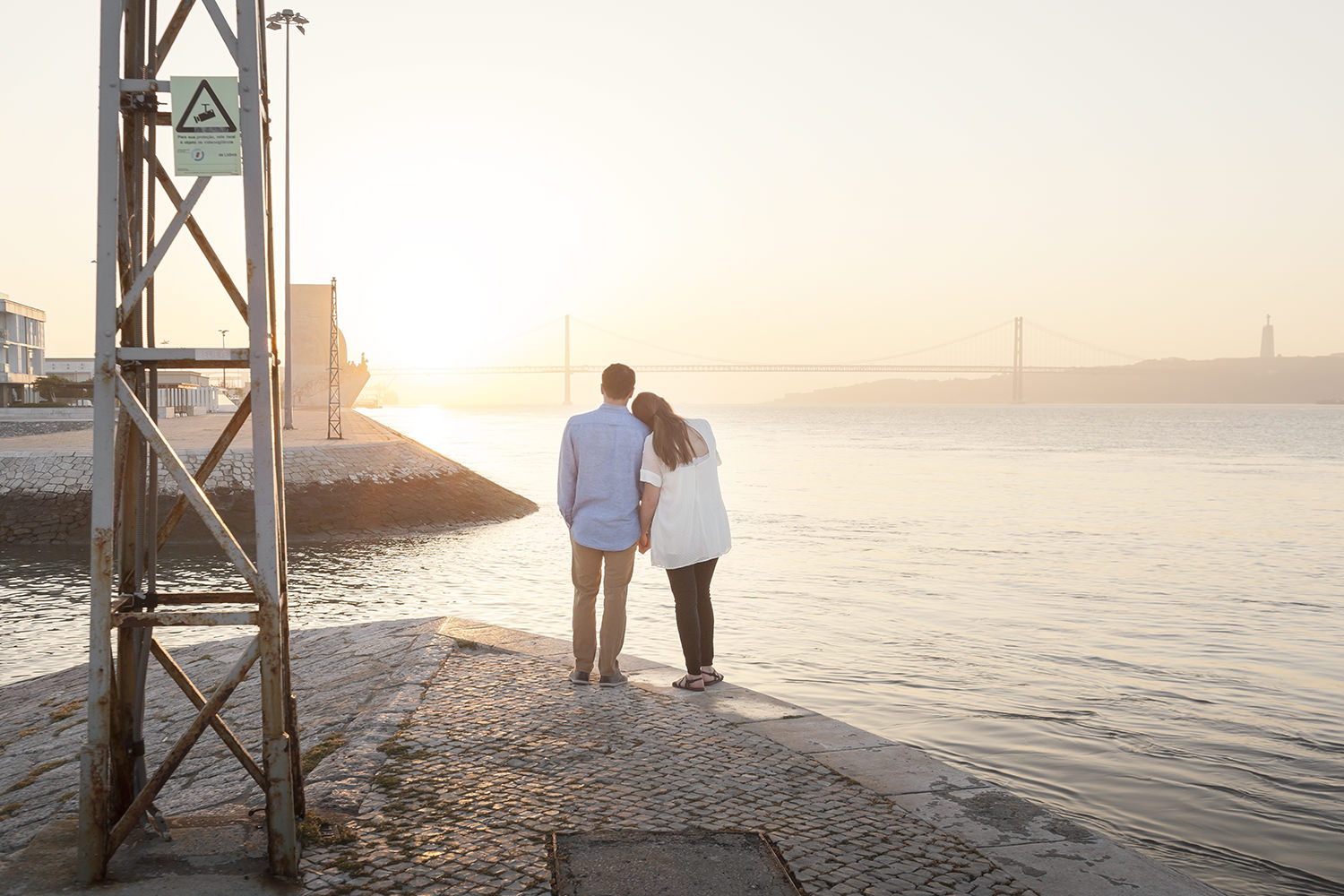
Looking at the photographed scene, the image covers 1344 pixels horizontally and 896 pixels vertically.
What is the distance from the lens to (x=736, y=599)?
14109 millimetres

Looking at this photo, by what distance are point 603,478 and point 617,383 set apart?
1.86 ft

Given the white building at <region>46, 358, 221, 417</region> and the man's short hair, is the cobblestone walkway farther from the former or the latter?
the white building at <region>46, 358, 221, 417</region>

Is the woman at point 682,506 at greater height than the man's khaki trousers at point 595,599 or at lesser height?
greater

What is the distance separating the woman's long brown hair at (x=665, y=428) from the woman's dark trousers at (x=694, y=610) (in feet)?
2.34

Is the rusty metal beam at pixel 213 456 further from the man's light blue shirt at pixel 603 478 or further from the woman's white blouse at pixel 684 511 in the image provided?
the woman's white blouse at pixel 684 511

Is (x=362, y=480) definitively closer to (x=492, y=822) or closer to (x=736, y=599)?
(x=736, y=599)

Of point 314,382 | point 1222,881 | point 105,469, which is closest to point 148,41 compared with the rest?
point 105,469

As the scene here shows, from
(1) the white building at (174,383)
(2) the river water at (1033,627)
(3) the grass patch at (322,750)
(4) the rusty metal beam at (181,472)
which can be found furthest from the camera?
(1) the white building at (174,383)

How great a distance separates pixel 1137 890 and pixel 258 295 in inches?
150

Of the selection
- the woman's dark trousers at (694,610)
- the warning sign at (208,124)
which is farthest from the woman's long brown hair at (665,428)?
the warning sign at (208,124)

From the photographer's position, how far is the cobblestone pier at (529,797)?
12.6ft

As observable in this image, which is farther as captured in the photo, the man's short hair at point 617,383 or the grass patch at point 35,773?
the man's short hair at point 617,383

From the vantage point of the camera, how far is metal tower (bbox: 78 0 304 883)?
147 inches

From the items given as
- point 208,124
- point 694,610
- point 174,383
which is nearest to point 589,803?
point 694,610
